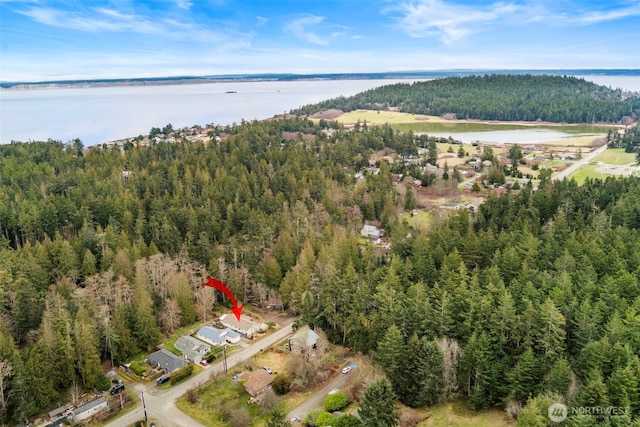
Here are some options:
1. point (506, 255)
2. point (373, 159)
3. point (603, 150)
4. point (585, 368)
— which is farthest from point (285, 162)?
point (603, 150)

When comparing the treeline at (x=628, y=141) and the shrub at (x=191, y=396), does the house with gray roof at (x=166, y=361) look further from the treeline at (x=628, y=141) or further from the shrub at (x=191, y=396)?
the treeline at (x=628, y=141)

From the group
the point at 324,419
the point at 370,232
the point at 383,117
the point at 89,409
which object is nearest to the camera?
the point at 324,419

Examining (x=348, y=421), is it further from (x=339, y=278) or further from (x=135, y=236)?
(x=135, y=236)

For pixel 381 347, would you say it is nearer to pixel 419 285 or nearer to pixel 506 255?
pixel 419 285

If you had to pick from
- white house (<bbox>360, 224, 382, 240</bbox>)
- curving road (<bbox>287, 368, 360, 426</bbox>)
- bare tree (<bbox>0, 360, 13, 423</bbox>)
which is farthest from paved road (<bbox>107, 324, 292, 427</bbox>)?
white house (<bbox>360, 224, 382, 240</bbox>)

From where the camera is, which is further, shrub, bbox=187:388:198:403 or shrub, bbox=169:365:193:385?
shrub, bbox=169:365:193:385

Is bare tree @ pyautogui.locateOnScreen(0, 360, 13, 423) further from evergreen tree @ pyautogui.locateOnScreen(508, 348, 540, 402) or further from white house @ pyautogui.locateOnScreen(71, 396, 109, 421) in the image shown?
evergreen tree @ pyautogui.locateOnScreen(508, 348, 540, 402)

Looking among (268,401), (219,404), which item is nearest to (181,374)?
(219,404)
